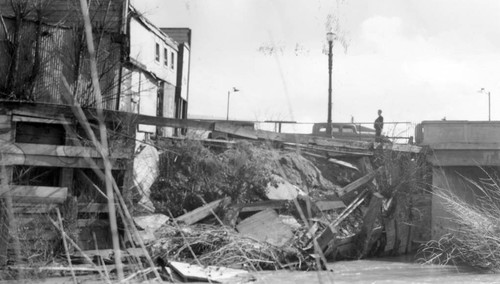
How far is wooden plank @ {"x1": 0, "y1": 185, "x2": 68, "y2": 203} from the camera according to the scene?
41.0ft

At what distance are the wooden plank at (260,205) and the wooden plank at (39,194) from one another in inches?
268

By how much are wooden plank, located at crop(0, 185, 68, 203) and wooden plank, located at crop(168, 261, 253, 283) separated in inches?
120

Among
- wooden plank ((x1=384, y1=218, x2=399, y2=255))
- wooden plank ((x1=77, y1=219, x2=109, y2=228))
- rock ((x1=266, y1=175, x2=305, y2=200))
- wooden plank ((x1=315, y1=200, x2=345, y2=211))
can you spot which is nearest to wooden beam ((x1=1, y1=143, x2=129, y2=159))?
wooden plank ((x1=77, y1=219, x2=109, y2=228))

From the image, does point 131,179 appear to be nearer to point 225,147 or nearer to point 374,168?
point 225,147

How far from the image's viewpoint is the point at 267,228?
60.0 ft

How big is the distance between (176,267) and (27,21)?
10.4 metres

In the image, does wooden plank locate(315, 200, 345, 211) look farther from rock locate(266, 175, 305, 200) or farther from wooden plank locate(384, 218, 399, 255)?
wooden plank locate(384, 218, 399, 255)

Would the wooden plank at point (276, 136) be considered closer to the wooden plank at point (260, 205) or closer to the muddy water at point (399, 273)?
the wooden plank at point (260, 205)

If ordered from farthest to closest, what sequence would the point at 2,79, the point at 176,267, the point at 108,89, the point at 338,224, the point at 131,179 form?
the point at 338,224
the point at 108,89
the point at 2,79
the point at 131,179
the point at 176,267

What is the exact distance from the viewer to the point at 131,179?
15.2 metres

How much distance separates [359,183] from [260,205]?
482 cm

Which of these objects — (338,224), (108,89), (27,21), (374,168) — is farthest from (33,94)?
(374,168)

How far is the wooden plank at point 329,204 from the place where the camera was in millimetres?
20031

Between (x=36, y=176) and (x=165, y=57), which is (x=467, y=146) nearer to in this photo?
(x=165, y=57)
